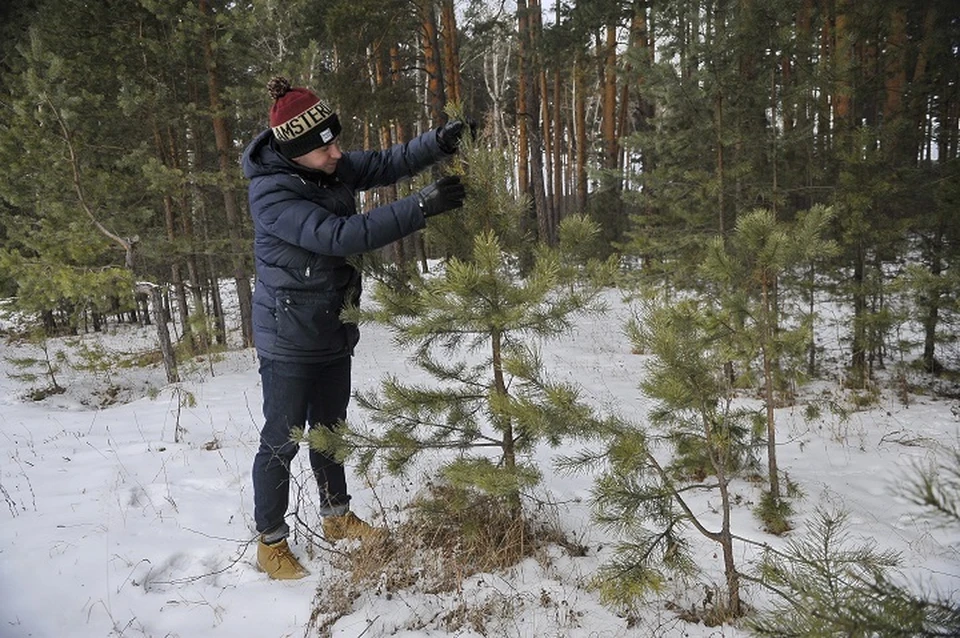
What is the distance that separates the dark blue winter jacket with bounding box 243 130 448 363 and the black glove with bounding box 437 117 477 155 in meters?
0.05

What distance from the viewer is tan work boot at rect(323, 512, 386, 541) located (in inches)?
117

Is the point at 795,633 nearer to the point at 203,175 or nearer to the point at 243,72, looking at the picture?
the point at 203,175

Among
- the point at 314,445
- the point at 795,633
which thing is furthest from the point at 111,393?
the point at 795,633

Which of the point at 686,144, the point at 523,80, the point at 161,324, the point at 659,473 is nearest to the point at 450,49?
the point at 523,80

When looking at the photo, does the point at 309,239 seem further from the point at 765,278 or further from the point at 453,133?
the point at 765,278

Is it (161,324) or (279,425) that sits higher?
(161,324)

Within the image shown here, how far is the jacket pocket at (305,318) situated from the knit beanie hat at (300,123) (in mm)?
690

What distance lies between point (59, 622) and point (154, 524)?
83 cm

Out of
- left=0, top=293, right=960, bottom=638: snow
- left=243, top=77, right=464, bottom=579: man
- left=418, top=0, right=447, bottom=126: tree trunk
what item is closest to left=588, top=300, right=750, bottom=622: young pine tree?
left=0, top=293, right=960, bottom=638: snow

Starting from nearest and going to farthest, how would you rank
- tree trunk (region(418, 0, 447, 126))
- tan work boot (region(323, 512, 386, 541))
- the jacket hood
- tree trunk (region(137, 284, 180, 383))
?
the jacket hood
tan work boot (region(323, 512, 386, 541))
tree trunk (region(137, 284, 180, 383))
tree trunk (region(418, 0, 447, 126))

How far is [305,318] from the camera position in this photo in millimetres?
2559

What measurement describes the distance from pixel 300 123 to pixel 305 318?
36.4 inches

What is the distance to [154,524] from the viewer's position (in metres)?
3.24

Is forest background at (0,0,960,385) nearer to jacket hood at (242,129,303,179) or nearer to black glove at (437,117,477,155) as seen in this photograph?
black glove at (437,117,477,155)
